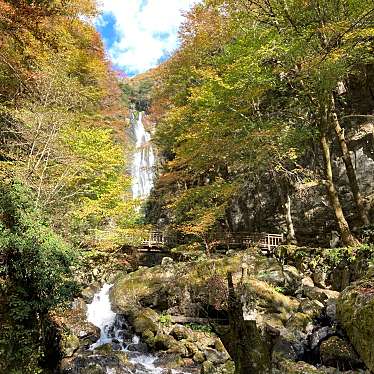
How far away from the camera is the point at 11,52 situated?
1361 centimetres

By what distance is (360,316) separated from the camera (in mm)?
5406

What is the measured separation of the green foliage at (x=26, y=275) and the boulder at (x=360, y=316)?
6.23 m

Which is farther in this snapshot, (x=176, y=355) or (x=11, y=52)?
(x=11, y=52)

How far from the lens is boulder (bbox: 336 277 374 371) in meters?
5.11

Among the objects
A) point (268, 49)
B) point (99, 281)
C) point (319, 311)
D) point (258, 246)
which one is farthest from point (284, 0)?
point (99, 281)

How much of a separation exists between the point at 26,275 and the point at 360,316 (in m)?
6.88

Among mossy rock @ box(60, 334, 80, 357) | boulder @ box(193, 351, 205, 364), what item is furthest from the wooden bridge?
mossy rock @ box(60, 334, 80, 357)

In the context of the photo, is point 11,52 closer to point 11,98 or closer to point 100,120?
point 11,98

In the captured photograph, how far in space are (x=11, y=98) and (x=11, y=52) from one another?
1.78 metres

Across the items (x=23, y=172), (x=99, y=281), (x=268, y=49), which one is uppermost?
(x=268, y=49)

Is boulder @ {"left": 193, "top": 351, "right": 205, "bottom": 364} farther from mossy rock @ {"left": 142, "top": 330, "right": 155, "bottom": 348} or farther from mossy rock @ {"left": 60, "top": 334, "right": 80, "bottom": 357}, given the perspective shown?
mossy rock @ {"left": 60, "top": 334, "right": 80, "bottom": 357}

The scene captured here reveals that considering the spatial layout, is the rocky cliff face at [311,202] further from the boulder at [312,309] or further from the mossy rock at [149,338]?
the mossy rock at [149,338]

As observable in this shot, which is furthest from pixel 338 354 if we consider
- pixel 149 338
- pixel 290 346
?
pixel 149 338

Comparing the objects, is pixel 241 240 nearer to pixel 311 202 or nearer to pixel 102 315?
pixel 311 202
